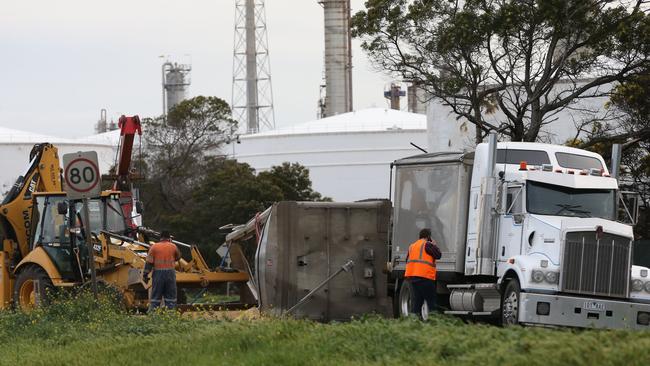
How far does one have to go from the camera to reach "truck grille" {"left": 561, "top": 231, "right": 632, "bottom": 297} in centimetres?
1898

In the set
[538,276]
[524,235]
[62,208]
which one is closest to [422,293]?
[524,235]

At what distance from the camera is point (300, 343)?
1370 cm

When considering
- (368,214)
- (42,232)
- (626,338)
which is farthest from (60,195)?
(626,338)

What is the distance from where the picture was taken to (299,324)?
15.4 meters

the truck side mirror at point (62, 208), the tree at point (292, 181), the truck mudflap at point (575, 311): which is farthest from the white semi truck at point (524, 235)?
the tree at point (292, 181)

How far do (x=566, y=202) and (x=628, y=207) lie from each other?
53.3 inches

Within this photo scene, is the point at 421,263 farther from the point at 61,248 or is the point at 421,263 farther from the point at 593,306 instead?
the point at 61,248

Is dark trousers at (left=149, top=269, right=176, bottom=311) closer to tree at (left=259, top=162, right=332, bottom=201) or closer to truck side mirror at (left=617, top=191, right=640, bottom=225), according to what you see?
truck side mirror at (left=617, top=191, right=640, bottom=225)

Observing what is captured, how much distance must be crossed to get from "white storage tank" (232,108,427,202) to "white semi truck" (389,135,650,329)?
61646mm

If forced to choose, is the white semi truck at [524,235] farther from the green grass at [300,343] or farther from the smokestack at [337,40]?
the smokestack at [337,40]

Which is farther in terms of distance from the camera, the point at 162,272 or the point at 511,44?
the point at 511,44

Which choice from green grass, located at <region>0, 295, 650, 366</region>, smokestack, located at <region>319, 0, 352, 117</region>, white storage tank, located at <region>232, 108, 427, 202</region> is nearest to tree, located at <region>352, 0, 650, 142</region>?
green grass, located at <region>0, 295, 650, 366</region>

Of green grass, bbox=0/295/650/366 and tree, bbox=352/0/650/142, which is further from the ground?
tree, bbox=352/0/650/142

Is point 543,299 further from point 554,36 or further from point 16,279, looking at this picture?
point 554,36
